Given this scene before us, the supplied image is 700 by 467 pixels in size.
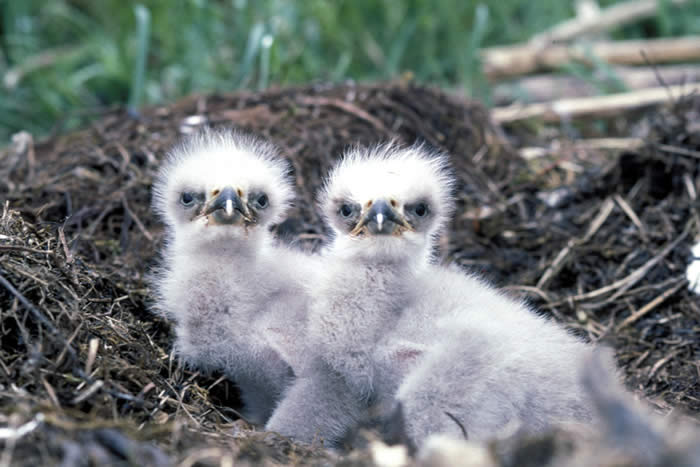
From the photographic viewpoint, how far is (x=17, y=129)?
7.25m

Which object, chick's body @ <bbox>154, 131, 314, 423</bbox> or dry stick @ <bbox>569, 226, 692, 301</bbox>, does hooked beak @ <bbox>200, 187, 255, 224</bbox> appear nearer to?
chick's body @ <bbox>154, 131, 314, 423</bbox>

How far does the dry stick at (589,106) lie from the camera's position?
583 cm

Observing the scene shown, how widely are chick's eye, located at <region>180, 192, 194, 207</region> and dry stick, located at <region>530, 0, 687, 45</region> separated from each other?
201 inches

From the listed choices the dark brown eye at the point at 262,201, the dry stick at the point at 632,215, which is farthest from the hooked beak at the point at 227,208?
the dry stick at the point at 632,215

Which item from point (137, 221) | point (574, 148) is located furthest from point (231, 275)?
point (574, 148)

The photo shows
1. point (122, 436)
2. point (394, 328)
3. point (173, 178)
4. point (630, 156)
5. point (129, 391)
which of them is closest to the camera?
point (122, 436)

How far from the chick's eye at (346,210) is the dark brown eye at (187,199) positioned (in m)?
0.65

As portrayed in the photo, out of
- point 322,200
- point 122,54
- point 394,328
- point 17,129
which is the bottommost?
point 17,129

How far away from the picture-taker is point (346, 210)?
3.08 m

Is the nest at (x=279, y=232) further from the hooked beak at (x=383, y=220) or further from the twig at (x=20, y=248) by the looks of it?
the hooked beak at (x=383, y=220)

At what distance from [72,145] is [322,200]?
2.39 meters

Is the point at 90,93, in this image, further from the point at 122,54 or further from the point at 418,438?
the point at 418,438

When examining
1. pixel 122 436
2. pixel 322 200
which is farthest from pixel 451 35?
pixel 122 436

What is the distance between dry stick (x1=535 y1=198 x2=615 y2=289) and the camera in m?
4.09
